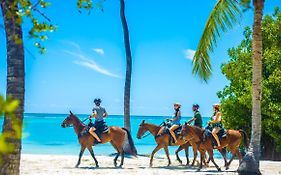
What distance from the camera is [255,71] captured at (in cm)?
1314

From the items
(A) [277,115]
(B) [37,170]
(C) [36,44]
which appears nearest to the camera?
(C) [36,44]

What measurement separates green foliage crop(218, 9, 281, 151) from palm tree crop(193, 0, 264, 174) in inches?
300

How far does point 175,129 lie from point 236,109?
31.8 feet

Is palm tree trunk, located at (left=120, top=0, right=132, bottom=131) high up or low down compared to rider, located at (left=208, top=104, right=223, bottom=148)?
up

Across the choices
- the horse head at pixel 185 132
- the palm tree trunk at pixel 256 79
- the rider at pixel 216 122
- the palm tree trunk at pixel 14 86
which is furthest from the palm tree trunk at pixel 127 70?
the palm tree trunk at pixel 14 86

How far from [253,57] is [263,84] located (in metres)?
11.9

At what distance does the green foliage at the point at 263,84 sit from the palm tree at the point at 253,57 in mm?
7629

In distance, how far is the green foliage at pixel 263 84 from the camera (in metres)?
24.1

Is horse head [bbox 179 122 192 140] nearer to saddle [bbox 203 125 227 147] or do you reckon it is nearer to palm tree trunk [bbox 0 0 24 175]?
saddle [bbox 203 125 227 147]

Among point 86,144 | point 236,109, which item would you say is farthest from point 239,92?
point 86,144

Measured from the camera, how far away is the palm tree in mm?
13133

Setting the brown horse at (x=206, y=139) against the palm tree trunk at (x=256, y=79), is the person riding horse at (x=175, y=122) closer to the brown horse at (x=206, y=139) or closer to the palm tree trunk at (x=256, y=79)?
the brown horse at (x=206, y=139)

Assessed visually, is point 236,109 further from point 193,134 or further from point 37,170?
point 37,170

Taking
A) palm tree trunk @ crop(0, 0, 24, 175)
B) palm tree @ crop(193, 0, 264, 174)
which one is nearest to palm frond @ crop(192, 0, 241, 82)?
palm tree @ crop(193, 0, 264, 174)
